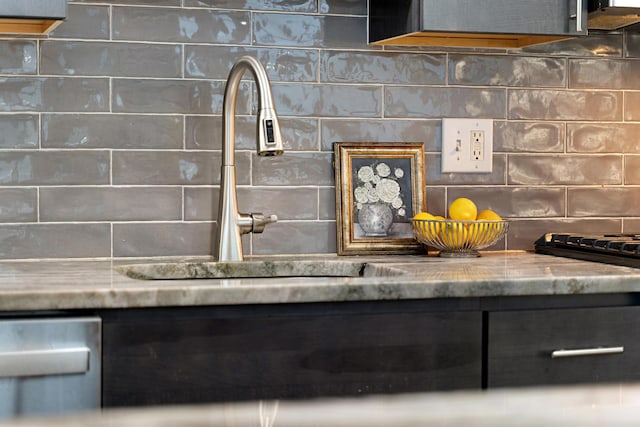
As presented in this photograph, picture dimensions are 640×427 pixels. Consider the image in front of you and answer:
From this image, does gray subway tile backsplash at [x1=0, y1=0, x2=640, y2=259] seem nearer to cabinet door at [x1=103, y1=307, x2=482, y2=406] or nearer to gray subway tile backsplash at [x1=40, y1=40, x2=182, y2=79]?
gray subway tile backsplash at [x1=40, y1=40, x2=182, y2=79]

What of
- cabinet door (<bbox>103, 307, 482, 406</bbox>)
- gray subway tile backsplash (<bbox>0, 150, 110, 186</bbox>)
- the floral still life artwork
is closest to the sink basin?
the floral still life artwork

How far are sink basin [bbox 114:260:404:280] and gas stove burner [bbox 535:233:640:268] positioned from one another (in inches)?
20.9

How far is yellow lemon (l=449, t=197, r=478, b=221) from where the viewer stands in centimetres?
227

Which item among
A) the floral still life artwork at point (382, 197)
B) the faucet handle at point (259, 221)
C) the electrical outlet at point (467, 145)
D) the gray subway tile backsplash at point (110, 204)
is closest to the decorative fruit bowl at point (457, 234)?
the floral still life artwork at point (382, 197)

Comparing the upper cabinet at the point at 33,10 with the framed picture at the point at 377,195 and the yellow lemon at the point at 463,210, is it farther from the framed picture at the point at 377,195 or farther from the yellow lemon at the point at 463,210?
the yellow lemon at the point at 463,210

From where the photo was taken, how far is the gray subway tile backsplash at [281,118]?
220 cm

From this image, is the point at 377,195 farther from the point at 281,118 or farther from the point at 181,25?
the point at 181,25

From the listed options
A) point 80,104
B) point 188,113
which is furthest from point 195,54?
point 80,104

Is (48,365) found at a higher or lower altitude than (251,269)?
lower

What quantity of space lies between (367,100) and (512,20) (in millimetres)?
436

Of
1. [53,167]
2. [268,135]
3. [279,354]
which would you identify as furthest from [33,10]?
[279,354]

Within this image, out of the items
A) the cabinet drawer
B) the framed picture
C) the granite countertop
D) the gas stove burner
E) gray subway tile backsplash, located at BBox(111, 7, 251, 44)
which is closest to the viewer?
the granite countertop

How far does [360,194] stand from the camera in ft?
7.77

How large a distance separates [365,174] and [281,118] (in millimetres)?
263
